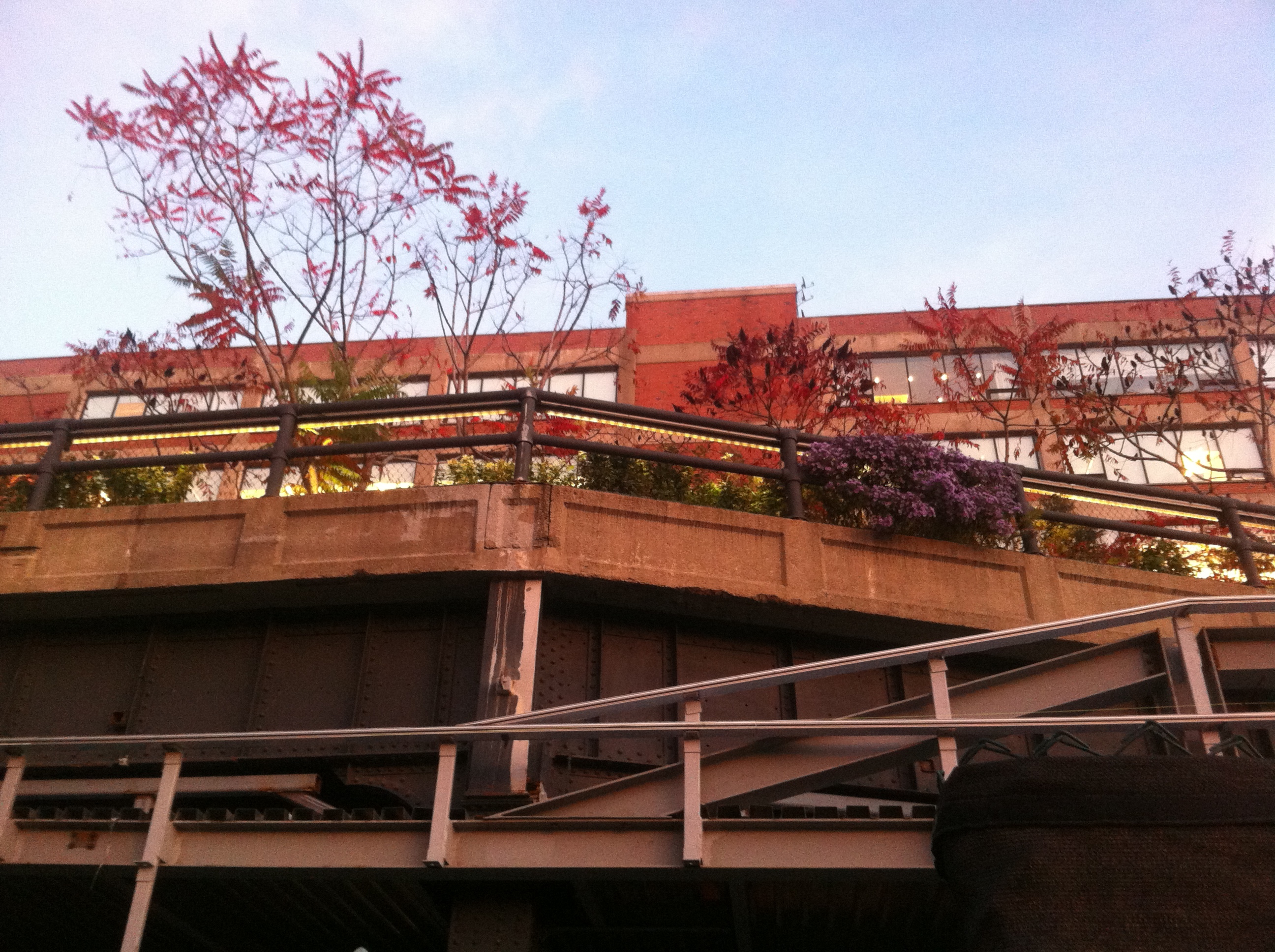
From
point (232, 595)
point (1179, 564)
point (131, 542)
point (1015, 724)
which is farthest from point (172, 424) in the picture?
point (1179, 564)

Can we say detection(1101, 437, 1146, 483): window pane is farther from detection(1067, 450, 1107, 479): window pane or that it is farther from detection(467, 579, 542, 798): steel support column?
detection(467, 579, 542, 798): steel support column

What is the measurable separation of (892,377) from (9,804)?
2235 centimetres

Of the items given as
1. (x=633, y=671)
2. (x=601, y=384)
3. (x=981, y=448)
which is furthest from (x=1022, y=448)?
(x=633, y=671)

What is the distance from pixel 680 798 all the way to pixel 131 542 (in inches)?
238

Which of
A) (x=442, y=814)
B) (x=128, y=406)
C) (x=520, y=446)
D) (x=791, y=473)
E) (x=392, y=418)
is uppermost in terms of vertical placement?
(x=128, y=406)

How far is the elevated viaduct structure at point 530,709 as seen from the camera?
23.3 ft

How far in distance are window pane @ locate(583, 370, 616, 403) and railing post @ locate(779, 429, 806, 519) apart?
48.5 ft

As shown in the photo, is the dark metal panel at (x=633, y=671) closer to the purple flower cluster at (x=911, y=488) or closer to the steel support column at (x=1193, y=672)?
the purple flower cluster at (x=911, y=488)

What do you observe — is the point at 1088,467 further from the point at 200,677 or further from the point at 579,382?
the point at 200,677

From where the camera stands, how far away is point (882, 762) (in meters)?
7.61

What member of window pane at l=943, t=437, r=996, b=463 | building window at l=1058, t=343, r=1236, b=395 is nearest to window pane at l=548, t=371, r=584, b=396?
window pane at l=943, t=437, r=996, b=463

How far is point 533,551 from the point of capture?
1004 cm

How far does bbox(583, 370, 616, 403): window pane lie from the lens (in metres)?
26.4

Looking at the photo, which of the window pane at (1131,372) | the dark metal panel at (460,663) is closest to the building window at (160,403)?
the dark metal panel at (460,663)
